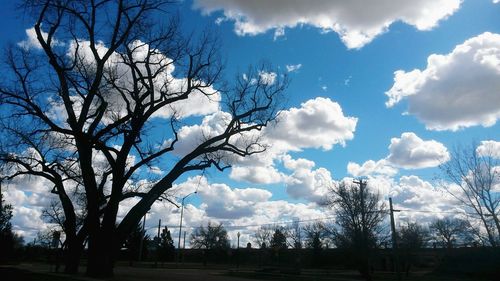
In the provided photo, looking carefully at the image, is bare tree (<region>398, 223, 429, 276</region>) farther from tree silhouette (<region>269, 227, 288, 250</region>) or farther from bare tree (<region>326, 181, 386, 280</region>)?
tree silhouette (<region>269, 227, 288, 250</region>)

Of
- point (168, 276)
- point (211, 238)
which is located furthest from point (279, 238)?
point (168, 276)

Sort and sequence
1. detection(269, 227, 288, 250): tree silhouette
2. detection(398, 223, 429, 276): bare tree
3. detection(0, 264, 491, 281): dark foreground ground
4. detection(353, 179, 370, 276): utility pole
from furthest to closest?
detection(269, 227, 288, 250): tree silhouette
detection(398, 223, 429, 276): bare tree
detection(353, 179, 370, 276): utility pole
detection(0, 264, 491, 281): dark foreground ground

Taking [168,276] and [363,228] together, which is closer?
[168,276]

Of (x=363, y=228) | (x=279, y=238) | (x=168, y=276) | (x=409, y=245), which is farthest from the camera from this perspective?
(x=279, y=238)

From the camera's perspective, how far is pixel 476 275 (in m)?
46.3

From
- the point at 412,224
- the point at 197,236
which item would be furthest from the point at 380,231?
the point at 197,236

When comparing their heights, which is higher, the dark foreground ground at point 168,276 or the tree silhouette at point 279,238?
the tree silhouette at point 279,238

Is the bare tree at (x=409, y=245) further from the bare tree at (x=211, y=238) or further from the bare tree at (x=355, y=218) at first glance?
the bare tree at (x=211, y=238)

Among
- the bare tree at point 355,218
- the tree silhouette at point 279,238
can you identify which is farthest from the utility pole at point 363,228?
the tree silhouette at point 279,238

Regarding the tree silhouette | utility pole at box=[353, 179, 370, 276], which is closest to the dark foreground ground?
utility pole at box=[353, 179, 370, 276]

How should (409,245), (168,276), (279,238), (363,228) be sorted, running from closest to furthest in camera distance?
(168,276), (363,228), (409,245), (279,238)

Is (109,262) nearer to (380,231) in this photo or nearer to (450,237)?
(380,231)

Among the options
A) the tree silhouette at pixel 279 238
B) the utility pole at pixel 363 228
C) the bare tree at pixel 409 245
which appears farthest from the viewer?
the tree silhouette at pixel 279 238

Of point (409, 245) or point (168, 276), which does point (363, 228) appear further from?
point (168, 276)
